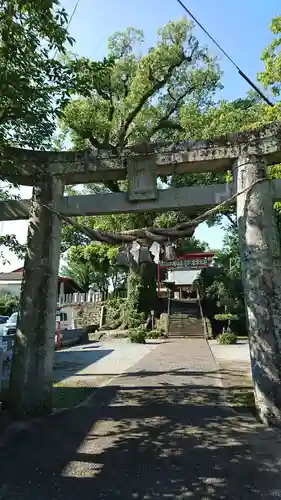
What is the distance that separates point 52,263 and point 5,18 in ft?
11.1

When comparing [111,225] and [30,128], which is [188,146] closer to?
[30,128]

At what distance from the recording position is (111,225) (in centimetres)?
2494

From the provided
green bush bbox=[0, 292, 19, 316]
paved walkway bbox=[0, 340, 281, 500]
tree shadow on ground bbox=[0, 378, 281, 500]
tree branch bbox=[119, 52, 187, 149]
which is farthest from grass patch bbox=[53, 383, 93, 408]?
green bush bbox=[0, 292, 19, 316]

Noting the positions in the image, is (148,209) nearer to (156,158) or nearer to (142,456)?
(156,158)

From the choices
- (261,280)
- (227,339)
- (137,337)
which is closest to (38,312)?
(261,280)

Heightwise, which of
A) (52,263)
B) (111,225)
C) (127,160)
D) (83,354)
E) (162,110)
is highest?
(162,110)

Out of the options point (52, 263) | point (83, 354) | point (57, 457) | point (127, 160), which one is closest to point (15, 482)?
point (57, 457)

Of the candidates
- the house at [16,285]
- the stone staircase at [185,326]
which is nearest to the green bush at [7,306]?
the house at [16,285]

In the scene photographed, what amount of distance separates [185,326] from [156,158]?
17.1 m

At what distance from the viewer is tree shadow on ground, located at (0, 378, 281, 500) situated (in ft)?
10.9

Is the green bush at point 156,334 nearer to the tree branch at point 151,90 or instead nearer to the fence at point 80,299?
the fence at point 80,299

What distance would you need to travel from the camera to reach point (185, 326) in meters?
21.9

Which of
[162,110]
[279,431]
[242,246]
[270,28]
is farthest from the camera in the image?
[162,110]

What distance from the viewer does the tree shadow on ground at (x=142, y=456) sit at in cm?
332
